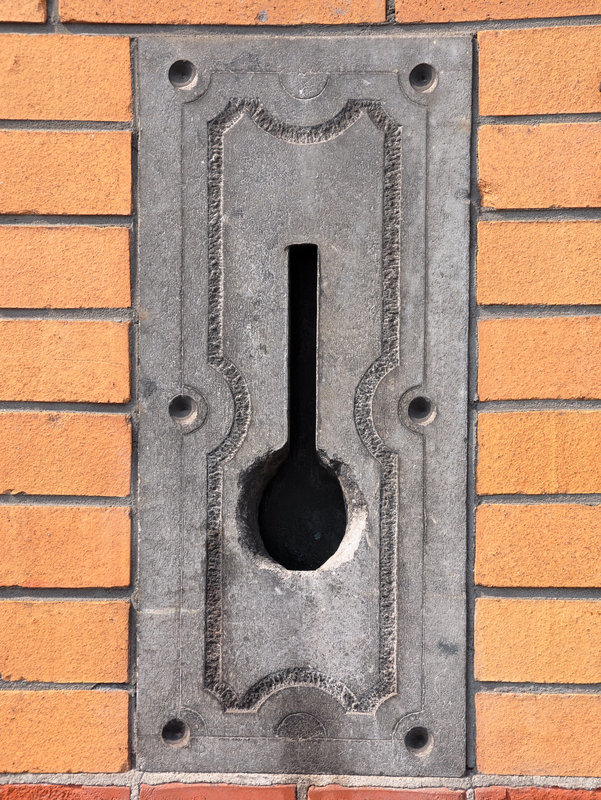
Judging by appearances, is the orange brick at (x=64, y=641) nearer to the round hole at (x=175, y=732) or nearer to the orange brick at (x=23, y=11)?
the round hole at (x=175, y=732)

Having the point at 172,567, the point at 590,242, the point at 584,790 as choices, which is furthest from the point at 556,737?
the point at 590,242

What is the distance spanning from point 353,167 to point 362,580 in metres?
0.87

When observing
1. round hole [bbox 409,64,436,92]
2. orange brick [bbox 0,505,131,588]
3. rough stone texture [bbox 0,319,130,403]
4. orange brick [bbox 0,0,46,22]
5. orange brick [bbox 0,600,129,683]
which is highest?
orange brick [bbox 0,0,46,22]

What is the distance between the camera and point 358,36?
60.5 inches

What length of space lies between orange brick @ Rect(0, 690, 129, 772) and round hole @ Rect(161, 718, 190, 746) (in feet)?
0.28

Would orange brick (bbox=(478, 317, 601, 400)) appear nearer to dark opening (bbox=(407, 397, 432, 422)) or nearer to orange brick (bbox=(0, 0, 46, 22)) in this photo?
dark opening (bbox=(407, 397, 432, 422))

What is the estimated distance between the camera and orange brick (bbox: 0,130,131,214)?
1.55 meters

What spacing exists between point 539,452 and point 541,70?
0.78m

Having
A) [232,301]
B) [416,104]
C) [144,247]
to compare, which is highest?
[416,104]

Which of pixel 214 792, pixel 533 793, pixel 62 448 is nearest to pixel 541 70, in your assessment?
pixel 62 448

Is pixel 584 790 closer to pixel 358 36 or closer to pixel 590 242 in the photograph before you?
pixel 590 242

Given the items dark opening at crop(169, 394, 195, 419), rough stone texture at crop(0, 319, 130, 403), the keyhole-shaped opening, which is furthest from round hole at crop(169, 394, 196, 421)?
the keyhole-shaped opening

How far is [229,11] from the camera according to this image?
154cm

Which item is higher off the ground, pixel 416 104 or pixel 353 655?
pixel 416 104
